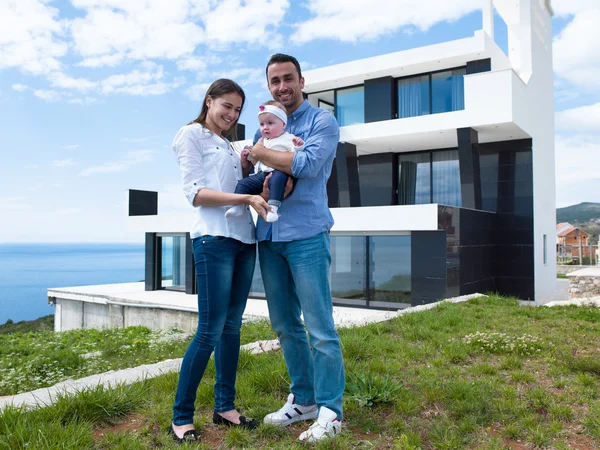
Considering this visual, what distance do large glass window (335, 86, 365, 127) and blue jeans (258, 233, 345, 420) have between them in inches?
553

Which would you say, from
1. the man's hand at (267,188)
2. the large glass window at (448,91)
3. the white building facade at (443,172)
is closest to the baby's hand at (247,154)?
the man's hand at (267,188)

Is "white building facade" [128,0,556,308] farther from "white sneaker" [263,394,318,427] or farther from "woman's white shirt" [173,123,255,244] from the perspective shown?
"woman's white shirt" [173,123,255,244]

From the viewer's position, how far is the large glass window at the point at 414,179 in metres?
16.3

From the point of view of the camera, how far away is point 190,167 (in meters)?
2.71

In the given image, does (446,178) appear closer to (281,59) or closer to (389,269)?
(389,269)

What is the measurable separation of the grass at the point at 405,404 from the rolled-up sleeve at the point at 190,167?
1.36m

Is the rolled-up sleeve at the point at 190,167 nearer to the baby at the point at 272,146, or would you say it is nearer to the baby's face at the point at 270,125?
the baby at the point at 272,146

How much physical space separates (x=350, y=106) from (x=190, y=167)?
14.8 meters

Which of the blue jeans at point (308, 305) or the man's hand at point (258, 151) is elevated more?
the man's hand at point (258, 151)

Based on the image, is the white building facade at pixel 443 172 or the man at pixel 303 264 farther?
the white building facade at pixel 443 172

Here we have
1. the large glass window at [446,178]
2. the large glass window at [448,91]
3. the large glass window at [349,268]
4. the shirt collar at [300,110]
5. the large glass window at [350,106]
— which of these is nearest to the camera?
the shirt collar at [300,110]

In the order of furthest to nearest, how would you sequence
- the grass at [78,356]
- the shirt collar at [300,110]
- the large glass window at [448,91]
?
the large glass window at [448,91] → the grass at [78,356] → the shirt collar at [300,110]

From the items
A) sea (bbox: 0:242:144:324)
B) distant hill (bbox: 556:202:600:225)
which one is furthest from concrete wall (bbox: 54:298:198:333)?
distant hill (bbox: 556:202:600:225)

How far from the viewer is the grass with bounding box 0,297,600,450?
8.63 ft
